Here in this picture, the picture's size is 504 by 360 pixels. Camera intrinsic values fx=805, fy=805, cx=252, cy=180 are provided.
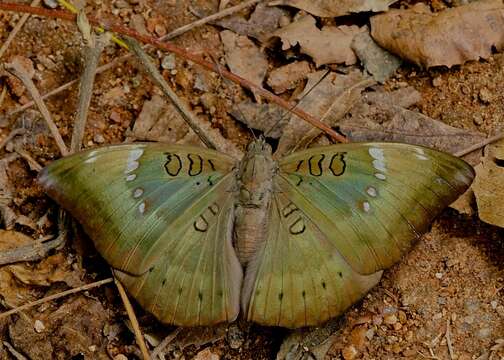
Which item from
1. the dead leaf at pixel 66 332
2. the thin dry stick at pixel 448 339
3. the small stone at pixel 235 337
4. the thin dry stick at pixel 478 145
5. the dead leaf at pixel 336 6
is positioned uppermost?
the dead leaf at pixel 336 6

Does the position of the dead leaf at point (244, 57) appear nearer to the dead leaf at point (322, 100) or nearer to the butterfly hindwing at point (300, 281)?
the dead leaf at point (322, 100)

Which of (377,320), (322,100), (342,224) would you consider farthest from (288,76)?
(377,320)

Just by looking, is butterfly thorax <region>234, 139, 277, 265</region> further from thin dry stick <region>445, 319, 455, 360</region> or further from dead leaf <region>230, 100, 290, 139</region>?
thin dry stick <region>445, 319, 455, 360</region>

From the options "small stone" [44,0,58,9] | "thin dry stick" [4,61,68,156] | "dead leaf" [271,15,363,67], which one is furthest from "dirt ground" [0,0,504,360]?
"small stone" [44,0,58,9]

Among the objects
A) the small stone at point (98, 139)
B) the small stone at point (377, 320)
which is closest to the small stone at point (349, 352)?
the small stone at point (377, 320)

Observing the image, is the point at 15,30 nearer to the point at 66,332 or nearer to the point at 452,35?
the point at 66,332

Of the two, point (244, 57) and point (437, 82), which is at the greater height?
point (244, 57)
